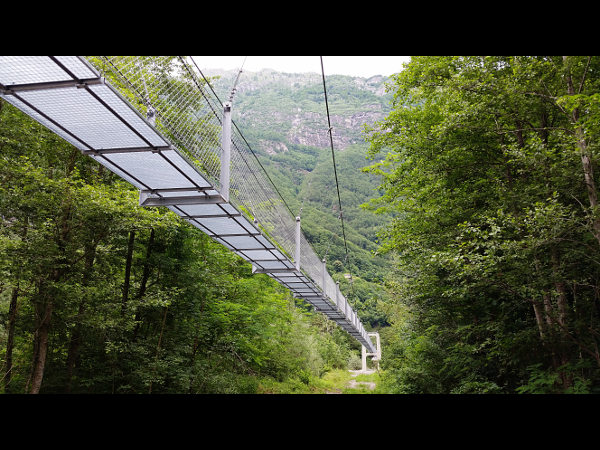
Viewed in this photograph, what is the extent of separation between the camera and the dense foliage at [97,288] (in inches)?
277

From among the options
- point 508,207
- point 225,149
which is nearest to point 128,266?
point 225,149

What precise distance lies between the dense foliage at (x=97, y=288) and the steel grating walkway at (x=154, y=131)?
358 cm

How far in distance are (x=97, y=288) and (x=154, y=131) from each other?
5935mm

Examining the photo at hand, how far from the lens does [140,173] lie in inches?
133

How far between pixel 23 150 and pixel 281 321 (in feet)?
28.3

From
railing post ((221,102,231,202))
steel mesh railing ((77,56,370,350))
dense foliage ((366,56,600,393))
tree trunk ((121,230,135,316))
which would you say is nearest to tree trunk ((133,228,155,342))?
tree trunk ((121,230,135,316))

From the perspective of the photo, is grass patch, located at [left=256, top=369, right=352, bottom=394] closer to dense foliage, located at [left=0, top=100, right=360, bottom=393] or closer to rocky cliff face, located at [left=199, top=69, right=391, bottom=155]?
dense foliage, located at [left=0, top=100, right=360, bottom=393]

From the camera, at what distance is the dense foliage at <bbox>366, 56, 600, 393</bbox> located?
17.3 ft

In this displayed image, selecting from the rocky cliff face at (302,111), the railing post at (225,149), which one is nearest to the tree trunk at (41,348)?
the railing post at (225,149)

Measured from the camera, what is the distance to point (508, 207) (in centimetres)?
623

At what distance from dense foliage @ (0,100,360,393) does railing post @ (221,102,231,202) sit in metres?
4.04

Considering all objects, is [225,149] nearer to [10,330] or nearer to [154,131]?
[154,131]
